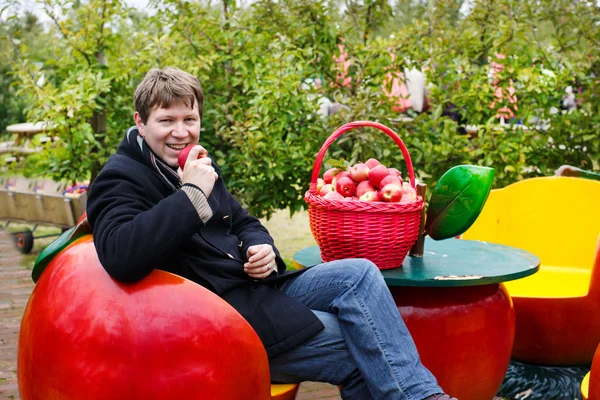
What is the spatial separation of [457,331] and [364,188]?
Result: 2.18 ft

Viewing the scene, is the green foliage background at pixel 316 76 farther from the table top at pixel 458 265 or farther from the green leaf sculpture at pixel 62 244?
the green leaf sculpture at pixel 62 244

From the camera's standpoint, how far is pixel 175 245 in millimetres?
2227

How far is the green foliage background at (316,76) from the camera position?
16.7 feet

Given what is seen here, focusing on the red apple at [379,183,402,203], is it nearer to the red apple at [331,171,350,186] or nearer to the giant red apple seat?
the red apple at [331,171,350,186]

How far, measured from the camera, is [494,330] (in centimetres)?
301

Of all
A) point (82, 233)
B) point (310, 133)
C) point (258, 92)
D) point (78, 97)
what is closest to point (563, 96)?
point (310, 133)

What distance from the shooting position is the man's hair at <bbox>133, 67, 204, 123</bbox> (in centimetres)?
250

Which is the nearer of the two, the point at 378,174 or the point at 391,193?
the point at 391,193

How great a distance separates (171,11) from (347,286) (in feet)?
11.3

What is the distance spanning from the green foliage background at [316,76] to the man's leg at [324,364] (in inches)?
100

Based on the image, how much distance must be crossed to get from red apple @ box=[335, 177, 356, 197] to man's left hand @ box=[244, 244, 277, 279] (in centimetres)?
54

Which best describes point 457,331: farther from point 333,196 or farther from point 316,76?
point 316,76

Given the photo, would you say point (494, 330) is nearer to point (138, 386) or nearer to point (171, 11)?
point (138, 386)

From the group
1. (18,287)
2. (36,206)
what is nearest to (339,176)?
(18,287)
